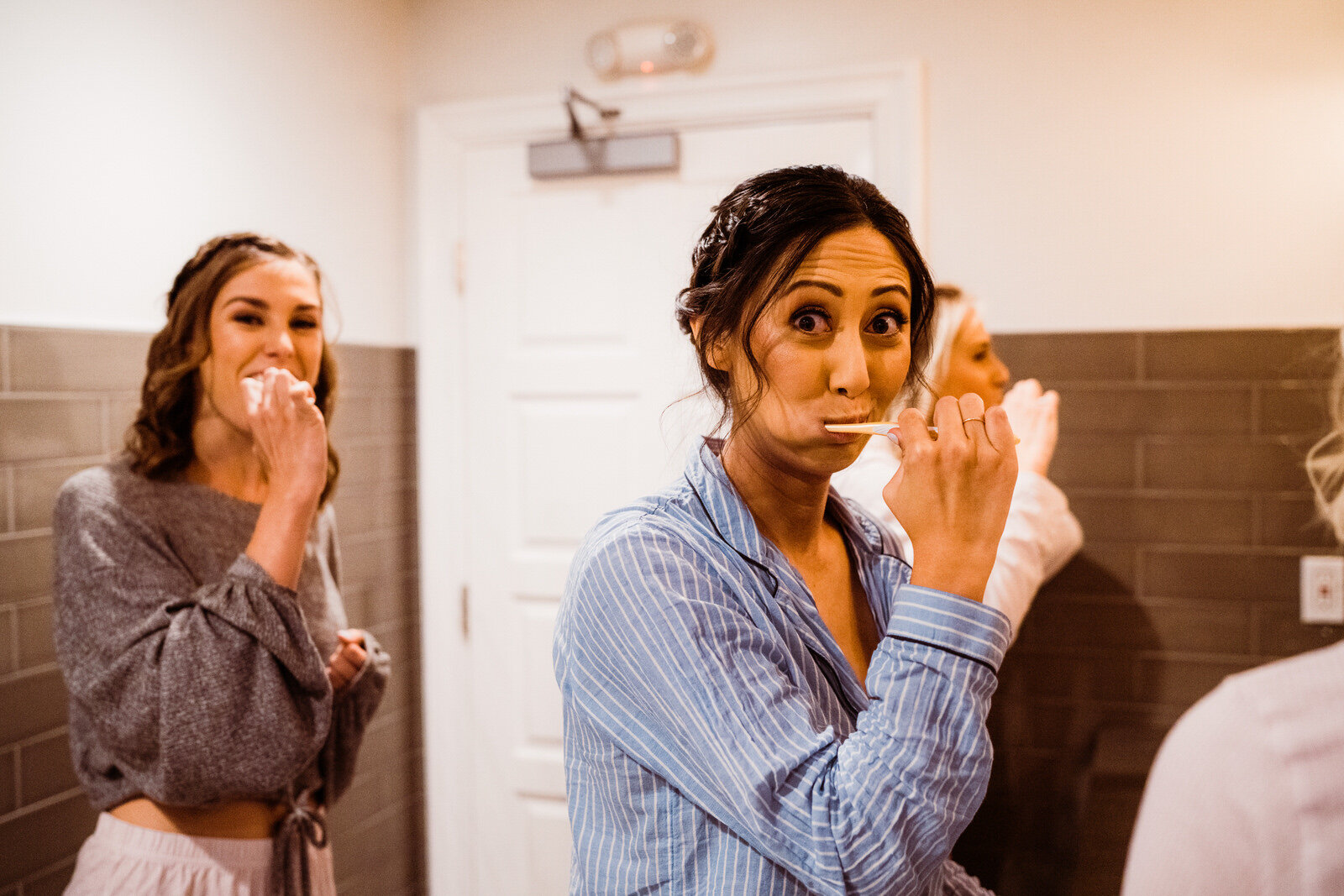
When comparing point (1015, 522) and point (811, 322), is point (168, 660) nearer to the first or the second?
point (811, 322)

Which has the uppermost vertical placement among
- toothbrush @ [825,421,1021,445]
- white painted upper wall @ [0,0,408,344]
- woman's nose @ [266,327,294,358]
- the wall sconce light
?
the wall sconce light

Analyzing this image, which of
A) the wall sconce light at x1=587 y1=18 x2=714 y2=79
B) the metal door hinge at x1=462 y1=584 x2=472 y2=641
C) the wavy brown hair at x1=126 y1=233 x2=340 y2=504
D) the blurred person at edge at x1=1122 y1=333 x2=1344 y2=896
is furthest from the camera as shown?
the metal door hinge at x1=462 y1=584 x2=472 y2=641

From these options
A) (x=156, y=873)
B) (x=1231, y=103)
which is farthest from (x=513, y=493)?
(x=1231, y=103)

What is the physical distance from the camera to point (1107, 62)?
75.2 inches

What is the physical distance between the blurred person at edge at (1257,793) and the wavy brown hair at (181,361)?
1228 millimetres

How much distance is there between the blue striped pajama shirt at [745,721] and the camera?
2.18 ft

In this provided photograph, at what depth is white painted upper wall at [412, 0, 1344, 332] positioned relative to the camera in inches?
72.5

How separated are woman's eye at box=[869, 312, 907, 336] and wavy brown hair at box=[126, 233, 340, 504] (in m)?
0.90

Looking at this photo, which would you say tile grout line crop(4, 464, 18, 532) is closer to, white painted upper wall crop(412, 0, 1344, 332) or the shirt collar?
the shirt collar

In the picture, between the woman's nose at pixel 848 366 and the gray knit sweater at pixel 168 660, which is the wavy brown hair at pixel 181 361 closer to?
the gray knit sweater at pixel 168 660

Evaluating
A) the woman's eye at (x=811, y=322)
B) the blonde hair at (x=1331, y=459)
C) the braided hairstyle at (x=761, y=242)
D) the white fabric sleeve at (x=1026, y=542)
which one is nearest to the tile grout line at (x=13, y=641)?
the braided hairstyle at (x=761, y=242)

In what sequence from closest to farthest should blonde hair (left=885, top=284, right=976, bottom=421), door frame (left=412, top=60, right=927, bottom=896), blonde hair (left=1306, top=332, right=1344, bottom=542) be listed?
blonde hair (left=885, top=284, right=976, bottom=421) → blonde hair (left=1306, top=332, right=1344, bottom=542) → door frame (left=412, top=60, right=927, bottom=896)

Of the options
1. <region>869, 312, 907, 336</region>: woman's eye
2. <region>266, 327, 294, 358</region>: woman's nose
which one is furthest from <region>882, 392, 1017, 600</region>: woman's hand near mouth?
<region>266, 327, 294, 358</region>: woman's nose

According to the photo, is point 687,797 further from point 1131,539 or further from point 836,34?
point 836,34
